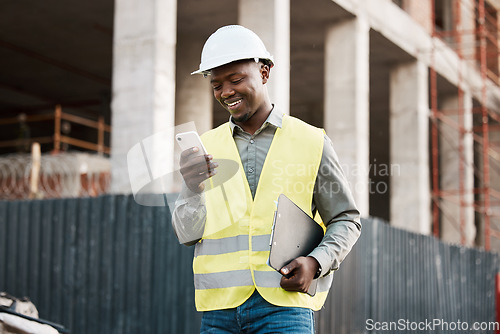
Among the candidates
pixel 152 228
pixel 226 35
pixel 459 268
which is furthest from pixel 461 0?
pixel 226 35

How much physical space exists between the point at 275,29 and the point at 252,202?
9.55 metres

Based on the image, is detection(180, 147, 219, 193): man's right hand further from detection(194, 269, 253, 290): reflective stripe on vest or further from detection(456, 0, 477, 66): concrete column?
detection(456, 0, 477, 66): concrete column

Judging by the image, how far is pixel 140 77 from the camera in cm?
1003

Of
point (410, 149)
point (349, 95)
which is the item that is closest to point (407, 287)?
point (349, 95)

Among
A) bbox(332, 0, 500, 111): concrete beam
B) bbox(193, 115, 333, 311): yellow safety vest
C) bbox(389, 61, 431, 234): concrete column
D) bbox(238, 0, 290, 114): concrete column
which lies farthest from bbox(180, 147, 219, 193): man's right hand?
bbox(389, 61, 431, 234): concrete column

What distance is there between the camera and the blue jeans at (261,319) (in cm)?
289

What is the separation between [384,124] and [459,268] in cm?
1230

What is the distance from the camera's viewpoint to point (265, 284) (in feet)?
9.64

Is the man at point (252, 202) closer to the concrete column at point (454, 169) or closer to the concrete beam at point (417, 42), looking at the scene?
the concrete beam at point (417, 42)

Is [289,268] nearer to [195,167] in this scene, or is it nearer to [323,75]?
[195,167]

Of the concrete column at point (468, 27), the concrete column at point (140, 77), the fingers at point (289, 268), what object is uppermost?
the concrete column at point (468, 27)

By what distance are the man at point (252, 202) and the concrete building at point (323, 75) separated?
19.6 ft

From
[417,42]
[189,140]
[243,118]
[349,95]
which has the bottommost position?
[189,140]

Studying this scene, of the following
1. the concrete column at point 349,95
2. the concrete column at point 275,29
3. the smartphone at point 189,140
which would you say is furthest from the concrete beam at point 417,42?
the smartphone at point 189,140
